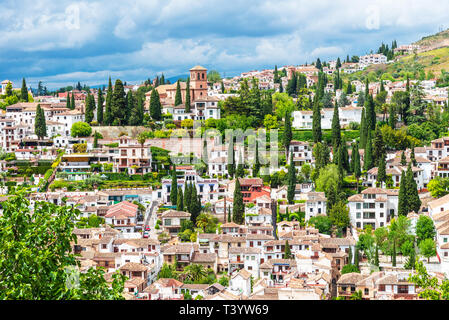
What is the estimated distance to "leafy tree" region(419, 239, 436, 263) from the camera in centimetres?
1834

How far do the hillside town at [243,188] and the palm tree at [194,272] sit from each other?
40 millimetres

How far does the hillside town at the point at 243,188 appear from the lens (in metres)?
18.0

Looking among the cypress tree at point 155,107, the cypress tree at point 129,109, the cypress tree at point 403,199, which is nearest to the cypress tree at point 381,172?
the cypress tree at point 403,199

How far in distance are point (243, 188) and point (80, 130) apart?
10037 mm

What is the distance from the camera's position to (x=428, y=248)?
18.4 meters

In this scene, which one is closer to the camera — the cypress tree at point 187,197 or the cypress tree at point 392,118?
the cypress tree at point 187,197

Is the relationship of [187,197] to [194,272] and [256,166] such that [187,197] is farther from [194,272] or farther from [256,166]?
[194,272]

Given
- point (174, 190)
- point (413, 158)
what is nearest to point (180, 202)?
point (174, 190)

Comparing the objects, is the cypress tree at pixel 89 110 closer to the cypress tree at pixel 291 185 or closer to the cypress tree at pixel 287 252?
the cypress tree at pixel 291 185

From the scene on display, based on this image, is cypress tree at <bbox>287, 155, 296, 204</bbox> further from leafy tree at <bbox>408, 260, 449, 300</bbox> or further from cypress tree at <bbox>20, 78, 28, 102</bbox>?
cypress tree at <bbox>20, 78, 28, 102</bbox>

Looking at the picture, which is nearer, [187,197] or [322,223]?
[322,223]

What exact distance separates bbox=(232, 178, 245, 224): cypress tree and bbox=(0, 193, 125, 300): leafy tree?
55.8 ft

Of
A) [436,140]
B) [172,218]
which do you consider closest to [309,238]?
[172,218]

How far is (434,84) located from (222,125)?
20250 millimetres
